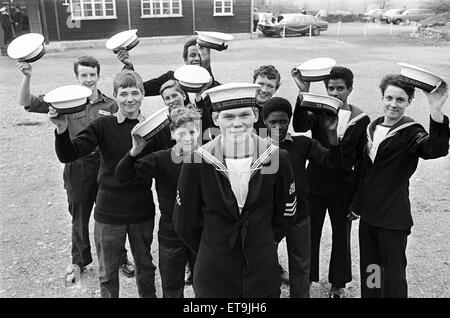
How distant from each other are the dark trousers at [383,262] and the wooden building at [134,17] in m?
22.5

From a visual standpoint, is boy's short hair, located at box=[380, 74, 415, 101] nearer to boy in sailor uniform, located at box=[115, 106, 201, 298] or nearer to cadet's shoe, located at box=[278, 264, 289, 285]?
boy in sailor uniform, located at box=[115, 106, 201, 298]

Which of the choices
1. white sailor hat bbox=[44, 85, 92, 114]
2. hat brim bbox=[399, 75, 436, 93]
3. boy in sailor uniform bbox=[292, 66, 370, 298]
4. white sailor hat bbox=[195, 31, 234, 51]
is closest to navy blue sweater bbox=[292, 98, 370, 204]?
boy in sailor uniform bbox=[292, 66, 370, 298]

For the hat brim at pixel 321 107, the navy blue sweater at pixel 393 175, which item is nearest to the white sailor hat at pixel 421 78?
the navy blue sweater at pixel 393 175

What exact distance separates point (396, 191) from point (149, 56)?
17.4 meters

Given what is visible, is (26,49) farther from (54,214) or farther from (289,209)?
(54,214)

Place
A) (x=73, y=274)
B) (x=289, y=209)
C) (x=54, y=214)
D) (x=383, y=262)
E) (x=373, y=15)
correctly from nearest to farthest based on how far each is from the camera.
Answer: (x=289, y=209), (x=383, y=262), (x=73, y=274), (x=54, y=214), (x=373, y=15)

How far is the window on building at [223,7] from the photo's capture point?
25.7m

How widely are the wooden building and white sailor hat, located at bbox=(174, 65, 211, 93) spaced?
2134cm

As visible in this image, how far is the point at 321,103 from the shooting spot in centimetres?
278

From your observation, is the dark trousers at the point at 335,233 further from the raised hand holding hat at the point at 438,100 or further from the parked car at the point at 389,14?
the parked car at the point at 389,14

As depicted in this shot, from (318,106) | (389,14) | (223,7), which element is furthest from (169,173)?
(389,14)

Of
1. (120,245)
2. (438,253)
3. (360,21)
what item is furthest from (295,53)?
(360,21)

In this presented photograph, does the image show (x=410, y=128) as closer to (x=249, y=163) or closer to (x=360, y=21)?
(x=249, y=163)

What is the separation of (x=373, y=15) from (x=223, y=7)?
831 inches
